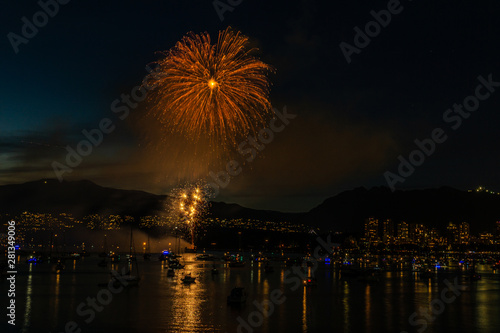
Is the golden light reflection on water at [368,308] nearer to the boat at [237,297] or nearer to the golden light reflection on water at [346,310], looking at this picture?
the golden light reflection on water at [346,310]

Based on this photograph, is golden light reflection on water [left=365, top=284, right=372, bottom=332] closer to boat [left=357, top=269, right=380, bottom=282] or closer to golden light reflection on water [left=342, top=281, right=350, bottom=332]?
golden light reflection on water [left=342, top=281, right=350, bottom=332]

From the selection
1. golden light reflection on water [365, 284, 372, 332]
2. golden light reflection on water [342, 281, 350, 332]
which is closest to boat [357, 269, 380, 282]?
golden light reflection on water [365, 284, 372, 332]

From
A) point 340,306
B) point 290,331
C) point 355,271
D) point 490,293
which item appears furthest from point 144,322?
point 355,271

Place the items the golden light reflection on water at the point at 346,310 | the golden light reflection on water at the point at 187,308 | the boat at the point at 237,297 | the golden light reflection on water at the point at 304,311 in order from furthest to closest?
the boat at the point at 237,297, the golden light reflection on water at the point at 346,310, the golden light reflection on water at the point at 304,311, the golden light reflection on water at the point at 187,308

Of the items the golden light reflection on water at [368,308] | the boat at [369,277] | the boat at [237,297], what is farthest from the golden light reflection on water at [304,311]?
the boat at [369,277]

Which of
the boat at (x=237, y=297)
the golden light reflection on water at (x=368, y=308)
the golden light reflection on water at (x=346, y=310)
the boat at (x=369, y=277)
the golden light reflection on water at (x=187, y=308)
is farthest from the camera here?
the boat at (x=369, y=277)

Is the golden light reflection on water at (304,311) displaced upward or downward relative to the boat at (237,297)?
downward

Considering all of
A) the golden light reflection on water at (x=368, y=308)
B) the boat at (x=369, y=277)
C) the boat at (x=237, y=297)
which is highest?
the boat at (x=237, y=297)

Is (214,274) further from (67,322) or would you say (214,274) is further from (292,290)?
(67,322)

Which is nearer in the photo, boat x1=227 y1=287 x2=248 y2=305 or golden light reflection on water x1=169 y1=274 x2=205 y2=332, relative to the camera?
golden light reflection on water x1=169 y1=274 x2=205 y2=332

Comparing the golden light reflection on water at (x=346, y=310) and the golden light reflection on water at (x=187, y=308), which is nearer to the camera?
the golden light reflection on water at (x=187, y=308)

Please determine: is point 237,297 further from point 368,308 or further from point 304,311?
point 368,308
